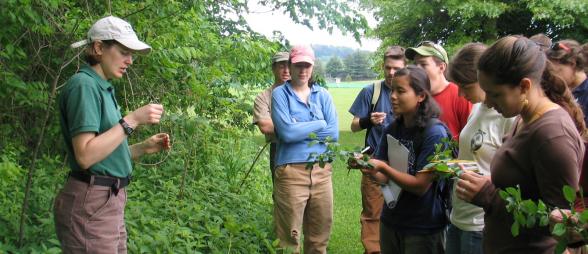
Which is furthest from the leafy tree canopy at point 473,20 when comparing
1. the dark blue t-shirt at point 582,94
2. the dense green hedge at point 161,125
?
the dark blue t-shirt at point 582,94

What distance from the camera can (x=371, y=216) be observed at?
17.9ft

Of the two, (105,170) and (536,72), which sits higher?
(536,72)

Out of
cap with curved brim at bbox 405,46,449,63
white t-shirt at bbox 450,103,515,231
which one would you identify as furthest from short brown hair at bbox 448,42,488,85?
cap with curved brim at bbox 405,46,449,63

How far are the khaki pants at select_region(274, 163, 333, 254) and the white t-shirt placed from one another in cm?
163

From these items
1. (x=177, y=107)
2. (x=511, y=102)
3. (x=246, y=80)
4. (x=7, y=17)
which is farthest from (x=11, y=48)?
(x=511, y=102)

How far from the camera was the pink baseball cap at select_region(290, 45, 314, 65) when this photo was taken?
15.4ft

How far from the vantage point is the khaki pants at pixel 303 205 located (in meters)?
4.61

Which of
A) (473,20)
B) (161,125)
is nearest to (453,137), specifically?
(161,125)

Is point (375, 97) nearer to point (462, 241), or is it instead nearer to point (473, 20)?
point (462, 241)

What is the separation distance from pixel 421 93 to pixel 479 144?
518 millimetres

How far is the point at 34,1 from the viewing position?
4547mm

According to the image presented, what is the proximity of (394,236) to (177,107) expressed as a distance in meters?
3.03

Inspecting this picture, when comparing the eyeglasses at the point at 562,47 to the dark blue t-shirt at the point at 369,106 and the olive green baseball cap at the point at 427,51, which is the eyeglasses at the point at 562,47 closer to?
the olive green baseball cap at the point at 427,51

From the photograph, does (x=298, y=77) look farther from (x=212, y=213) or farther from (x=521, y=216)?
(x=521, y=216)
